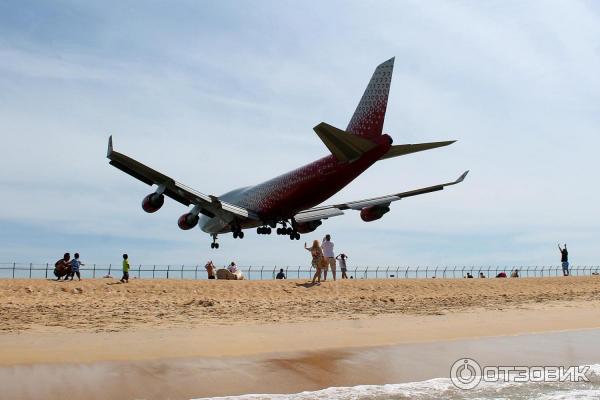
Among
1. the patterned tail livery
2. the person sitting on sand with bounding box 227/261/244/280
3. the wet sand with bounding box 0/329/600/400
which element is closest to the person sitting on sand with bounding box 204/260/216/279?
the person sitting on sand with bounding box 227/261/244/280

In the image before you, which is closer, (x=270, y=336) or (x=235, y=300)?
(x=270, y=336)

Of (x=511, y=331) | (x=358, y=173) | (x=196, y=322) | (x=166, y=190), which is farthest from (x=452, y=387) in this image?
(x=166, y=190)

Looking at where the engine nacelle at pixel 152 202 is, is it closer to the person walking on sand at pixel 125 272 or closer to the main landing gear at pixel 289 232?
the person walking on sand at pixel 125 272

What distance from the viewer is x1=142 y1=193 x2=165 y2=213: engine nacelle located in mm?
32156

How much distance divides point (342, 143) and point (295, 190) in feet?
19.1

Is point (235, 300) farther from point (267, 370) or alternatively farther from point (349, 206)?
point (349, 206)

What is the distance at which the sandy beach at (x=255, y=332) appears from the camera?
884 centimetres

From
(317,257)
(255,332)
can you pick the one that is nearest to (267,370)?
(255,332)

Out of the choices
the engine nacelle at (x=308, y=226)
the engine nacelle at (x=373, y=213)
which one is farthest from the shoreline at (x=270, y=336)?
the engine nacelle at (x=308, y=226)

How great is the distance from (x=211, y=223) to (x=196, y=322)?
24.6m

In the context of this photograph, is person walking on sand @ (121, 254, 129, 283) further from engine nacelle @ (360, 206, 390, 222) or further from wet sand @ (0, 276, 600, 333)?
engine nacelle @ (360, 206, 390, 222)

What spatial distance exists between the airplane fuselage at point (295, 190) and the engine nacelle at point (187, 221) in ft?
5.67

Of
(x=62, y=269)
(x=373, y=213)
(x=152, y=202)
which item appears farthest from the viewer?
(x=373, y=213)

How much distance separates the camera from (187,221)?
122 feet
